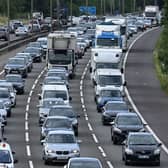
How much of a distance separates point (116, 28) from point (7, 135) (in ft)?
118

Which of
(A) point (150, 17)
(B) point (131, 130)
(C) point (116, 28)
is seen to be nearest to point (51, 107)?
(B) point (131, 130)

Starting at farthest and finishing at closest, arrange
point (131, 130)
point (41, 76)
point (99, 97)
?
point (41, 76) → point (99, 97) → point (131, 130)

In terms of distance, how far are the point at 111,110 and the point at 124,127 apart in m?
7.97

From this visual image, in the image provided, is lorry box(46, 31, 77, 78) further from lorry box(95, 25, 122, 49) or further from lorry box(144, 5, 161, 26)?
lorry box(144, 5, 161, 26)

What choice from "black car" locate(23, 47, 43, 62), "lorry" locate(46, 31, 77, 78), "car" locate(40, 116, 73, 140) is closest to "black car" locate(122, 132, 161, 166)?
"car" locate(40, 116, 73, 140)

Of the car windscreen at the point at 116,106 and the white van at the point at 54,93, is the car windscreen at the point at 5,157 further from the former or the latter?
the white van at the point at 54,93

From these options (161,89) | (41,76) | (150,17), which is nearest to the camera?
(161,89)

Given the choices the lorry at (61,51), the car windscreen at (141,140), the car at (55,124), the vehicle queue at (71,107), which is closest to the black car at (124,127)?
the vehicle queue at (71,107)

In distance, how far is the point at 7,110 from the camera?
60031 mm

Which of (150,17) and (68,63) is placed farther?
(150,17)

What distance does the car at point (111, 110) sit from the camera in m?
57.0

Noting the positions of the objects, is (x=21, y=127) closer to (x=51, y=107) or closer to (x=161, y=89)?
(x=51, y=107)

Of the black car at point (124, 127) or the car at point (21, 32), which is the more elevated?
the black car at point (124, 127)

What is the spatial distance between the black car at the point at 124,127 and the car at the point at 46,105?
673 centimetres
